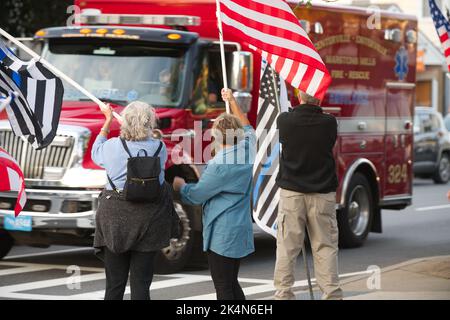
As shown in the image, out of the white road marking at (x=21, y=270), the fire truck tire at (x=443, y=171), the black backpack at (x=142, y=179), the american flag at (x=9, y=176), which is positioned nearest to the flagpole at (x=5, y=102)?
the american flag at (x=9, y=176)

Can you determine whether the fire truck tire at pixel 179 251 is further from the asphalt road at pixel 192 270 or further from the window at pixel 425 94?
the window at pixel 425 94

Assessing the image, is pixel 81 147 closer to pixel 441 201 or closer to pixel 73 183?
pixel 73 183

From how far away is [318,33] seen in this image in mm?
14445

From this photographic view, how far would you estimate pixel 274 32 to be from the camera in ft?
32.6

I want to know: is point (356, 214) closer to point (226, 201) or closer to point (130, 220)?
point (226, 201)

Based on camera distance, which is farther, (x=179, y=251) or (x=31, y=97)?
(x=179, y=251)

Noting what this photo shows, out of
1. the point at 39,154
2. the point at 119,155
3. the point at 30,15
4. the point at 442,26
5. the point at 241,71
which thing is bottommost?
the point at 39,154

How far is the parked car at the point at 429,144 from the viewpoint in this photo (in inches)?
1121

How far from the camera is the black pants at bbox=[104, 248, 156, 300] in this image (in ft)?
26.4

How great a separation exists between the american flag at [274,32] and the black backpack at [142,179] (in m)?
2.18

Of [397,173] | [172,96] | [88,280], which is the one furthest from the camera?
[397,173]

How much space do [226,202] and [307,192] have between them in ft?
3.61

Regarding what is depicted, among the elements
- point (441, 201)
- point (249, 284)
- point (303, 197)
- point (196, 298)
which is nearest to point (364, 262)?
point (249, 284)

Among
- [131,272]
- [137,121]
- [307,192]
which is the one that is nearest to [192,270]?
[307,192]
